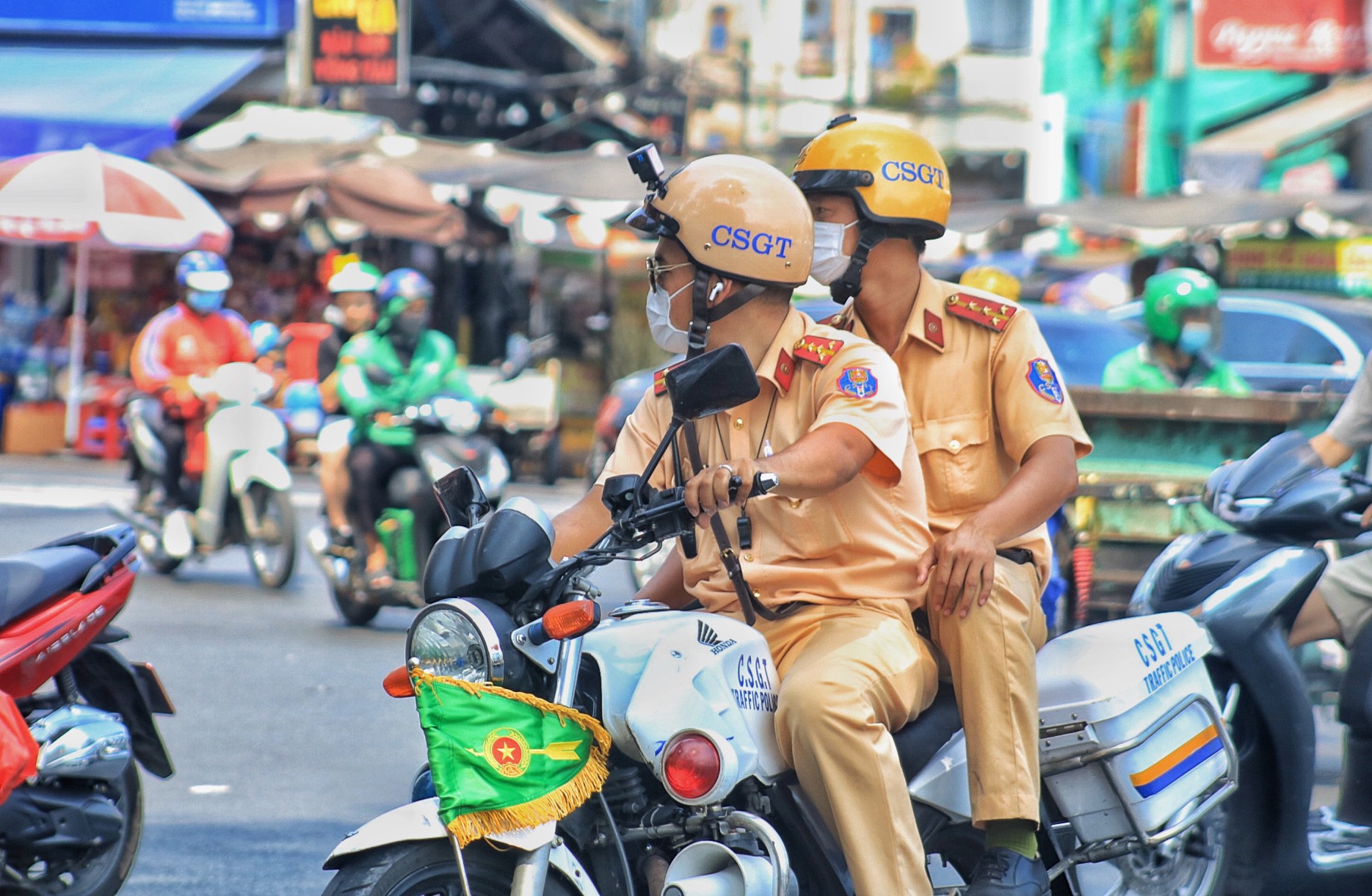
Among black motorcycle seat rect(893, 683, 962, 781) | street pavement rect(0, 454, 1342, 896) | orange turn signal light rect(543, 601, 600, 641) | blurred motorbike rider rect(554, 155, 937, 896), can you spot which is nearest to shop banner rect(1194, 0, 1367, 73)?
street pavement rect(0, 454, 1342, 896)

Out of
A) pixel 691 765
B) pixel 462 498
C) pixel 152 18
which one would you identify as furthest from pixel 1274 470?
pixel 152 18

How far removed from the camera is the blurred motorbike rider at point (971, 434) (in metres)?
3.28

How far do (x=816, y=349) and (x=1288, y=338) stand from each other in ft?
27.3

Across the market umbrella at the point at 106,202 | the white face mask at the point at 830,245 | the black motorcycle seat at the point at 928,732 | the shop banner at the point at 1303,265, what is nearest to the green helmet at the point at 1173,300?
the white face mask at the point at 830,245

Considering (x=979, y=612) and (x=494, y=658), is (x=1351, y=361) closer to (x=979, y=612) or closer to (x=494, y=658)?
(x=979, y=612)

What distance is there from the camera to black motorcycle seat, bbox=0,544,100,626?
155 inches

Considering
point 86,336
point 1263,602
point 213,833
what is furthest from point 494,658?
point 86,336

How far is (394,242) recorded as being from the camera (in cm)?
2006

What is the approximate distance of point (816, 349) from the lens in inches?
126

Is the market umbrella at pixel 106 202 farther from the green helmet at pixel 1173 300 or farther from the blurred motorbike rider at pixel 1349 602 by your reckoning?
the blurred motorbike rider at pixel 1349 602

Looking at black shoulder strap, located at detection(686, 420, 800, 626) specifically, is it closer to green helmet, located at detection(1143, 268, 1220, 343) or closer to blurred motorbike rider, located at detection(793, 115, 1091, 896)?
blurred motorbike rider, located at detection(793, 115, 1091, 896)

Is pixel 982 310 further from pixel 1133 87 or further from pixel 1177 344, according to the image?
pixel 1133 87

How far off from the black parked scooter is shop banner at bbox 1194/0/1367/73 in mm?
17088

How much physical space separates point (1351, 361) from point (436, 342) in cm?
557
